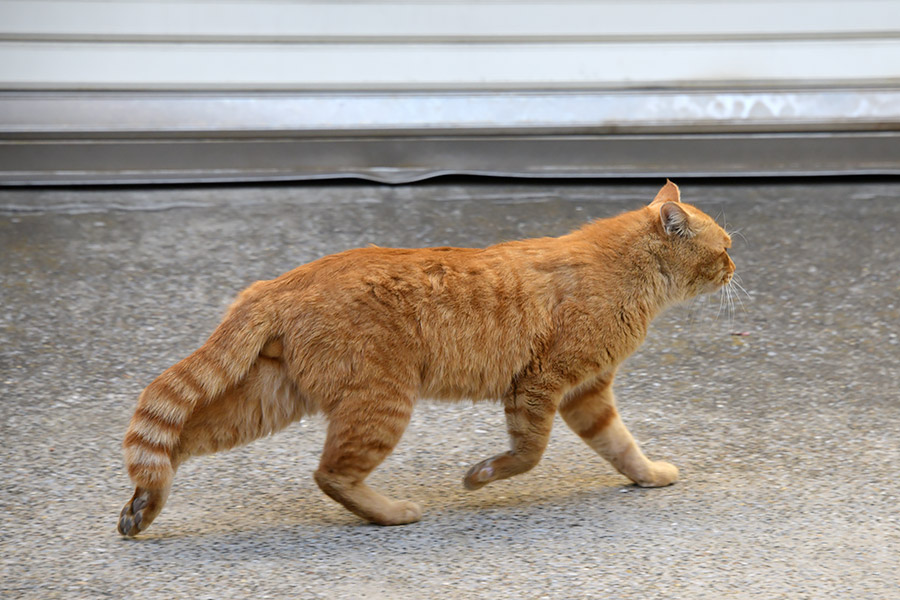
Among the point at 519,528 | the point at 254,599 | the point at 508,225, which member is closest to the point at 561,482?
the point at 519,528

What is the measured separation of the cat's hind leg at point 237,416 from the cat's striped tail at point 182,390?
0.05 meters

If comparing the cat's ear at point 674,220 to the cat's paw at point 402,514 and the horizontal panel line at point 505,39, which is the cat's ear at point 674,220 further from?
the horizontal panel line at point 505,39

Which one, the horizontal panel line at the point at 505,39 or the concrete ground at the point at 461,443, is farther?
the horizontal panel line at the point at 505,39

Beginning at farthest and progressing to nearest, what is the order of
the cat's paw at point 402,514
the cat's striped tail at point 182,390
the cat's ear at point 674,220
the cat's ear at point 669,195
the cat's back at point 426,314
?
1. the cat's ear at point 669,195
2. the cat's ear at point 674,220
3. the cat's paw at point 402,514
4. the cat's back at point 426,314
5. the cat's striped tail at point 182,390

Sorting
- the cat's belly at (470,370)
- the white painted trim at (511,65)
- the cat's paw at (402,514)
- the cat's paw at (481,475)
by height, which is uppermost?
the white painted trim at (511,65)

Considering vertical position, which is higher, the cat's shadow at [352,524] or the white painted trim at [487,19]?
the white painted trim at [487,19]

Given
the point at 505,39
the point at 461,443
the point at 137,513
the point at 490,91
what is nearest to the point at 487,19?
the point at 505,39

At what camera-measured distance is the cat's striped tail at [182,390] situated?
9.92 feet

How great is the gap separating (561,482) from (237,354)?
1304 mm

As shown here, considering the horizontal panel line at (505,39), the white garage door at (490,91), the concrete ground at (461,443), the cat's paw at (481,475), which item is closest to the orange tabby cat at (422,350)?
the cat's paw at (481,475)

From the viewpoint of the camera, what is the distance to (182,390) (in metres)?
3.06

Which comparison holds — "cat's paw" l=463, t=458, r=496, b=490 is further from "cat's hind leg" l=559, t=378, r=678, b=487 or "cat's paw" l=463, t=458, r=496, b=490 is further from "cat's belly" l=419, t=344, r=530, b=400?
"cat's hind leg" l=559, t=378, r=678, b=487

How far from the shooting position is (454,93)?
6.99m

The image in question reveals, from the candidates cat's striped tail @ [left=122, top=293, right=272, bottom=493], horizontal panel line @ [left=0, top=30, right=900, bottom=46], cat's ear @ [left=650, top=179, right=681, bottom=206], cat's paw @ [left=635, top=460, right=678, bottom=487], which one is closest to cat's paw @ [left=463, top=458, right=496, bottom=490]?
cat's paw @ [left=635, top=460, right=678, bottom=487]
